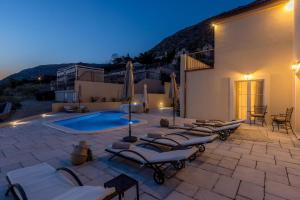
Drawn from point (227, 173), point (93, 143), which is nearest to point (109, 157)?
point (93, 143)

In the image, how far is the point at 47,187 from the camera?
2.11 meters

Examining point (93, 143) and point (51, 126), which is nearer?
point (93, 143)

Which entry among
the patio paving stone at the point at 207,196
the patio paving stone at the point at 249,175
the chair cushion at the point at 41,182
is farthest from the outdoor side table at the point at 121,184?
the patio paving stone at the point at 249,175

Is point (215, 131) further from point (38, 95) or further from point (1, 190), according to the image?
point (38, 95)

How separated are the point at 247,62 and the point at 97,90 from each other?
532 inches

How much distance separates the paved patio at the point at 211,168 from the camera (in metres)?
2.48

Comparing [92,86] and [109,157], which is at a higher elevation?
[92,86]

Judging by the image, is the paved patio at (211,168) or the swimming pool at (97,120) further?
the swimming pool at (97,120)

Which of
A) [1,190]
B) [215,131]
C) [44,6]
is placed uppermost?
[44,6]

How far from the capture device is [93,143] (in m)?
5.14

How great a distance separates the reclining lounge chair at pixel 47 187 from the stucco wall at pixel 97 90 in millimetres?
13678

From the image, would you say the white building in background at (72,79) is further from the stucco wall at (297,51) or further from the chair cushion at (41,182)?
the stucco wall at (297,51)

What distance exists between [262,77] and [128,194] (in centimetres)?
848

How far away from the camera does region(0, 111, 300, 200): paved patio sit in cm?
248
